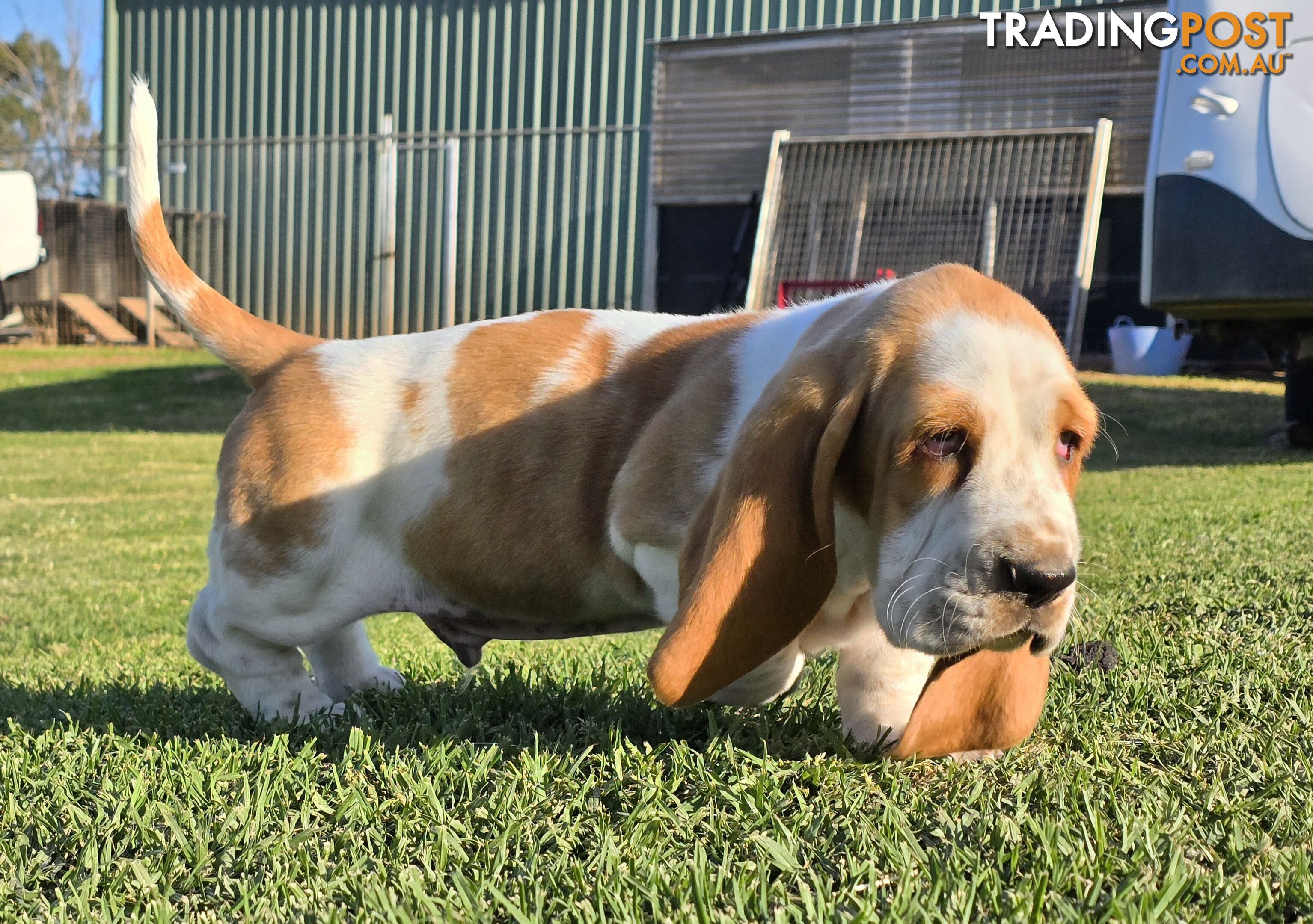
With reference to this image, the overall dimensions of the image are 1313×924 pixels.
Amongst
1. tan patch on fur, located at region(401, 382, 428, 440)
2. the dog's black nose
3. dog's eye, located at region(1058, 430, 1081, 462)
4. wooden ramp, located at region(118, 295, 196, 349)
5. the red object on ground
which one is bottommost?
wooden ramp, located at region(118, 295, 196, 349)

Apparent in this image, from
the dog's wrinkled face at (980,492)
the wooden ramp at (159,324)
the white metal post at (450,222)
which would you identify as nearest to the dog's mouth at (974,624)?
the dog's wrinkled face at (980,492)

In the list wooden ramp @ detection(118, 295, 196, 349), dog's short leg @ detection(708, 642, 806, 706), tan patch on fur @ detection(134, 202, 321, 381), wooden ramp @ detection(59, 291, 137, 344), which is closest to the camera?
dog's short leg @ detection(708, 642, 806, 706)

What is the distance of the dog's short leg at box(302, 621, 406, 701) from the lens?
11.6 ft

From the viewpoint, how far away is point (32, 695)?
12.1ft

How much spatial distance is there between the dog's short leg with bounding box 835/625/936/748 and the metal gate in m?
11.1

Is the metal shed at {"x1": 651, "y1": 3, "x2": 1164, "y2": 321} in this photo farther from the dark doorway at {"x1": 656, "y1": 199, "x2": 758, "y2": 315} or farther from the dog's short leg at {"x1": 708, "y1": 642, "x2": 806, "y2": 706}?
the dog's short leg at {"x1": 708, "y1": 642, "x2": 806, "y2": 706}

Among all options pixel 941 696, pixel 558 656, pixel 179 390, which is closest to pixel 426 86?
pixel 179 390

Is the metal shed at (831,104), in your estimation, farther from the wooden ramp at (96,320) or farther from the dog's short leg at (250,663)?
the dog's short leg at (250,663)

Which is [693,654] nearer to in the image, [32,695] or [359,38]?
[32,695]

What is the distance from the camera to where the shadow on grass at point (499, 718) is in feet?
9.12

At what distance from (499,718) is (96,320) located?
17.2 meters

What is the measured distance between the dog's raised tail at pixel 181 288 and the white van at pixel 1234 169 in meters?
4.99

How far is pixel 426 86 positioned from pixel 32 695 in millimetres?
16132

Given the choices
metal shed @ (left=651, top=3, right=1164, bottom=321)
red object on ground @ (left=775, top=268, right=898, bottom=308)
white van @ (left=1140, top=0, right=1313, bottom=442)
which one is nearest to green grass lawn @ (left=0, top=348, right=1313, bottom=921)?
white van @ (left=1140, top=0, right=1313, bottom=442)
